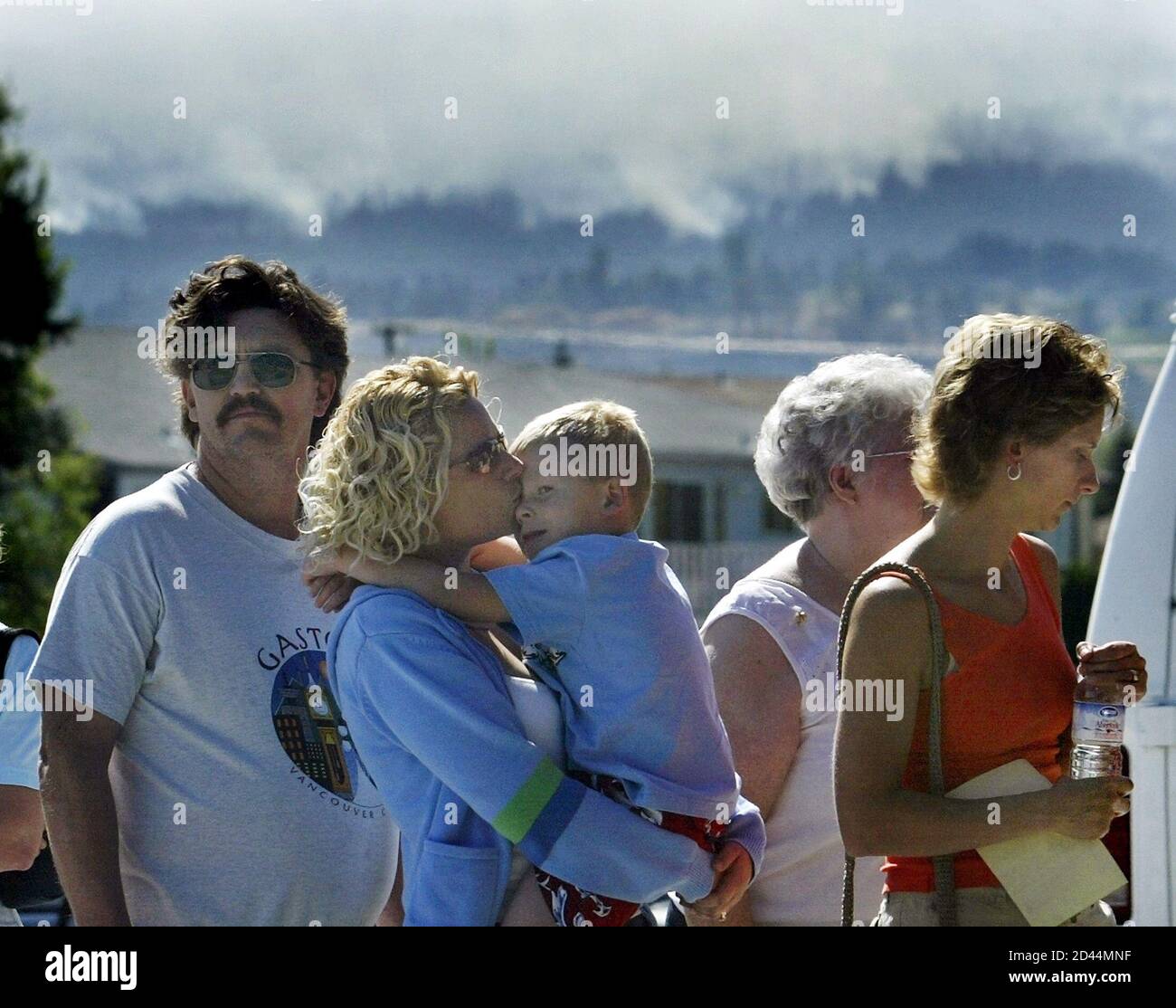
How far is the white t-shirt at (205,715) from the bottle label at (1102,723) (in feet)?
4.49

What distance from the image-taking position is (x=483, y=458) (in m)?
2.36

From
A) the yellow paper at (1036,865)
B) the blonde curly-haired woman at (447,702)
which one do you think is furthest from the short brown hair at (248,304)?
the yellow paper at (1036,865)

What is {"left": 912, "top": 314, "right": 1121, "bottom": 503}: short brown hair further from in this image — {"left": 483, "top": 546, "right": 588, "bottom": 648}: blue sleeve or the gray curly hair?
{"left": 483, "top": 546, "right": 588, "bottom": 648}: blue sleeve

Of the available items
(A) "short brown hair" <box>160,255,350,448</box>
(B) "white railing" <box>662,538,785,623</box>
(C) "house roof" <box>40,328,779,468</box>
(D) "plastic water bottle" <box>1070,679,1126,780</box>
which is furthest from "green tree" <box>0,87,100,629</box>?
(D) "plastic water bottle" <box>1070,679,1126,780</box>

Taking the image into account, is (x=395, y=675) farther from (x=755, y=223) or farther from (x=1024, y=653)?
(x=755, y=223)

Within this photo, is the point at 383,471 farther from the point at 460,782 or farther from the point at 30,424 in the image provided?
the point at 30,424

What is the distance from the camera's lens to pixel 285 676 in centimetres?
267

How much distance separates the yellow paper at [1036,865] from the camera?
7.37 ft

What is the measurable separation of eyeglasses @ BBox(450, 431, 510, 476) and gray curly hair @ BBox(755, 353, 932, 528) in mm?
670

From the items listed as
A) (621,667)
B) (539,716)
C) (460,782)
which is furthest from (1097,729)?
(460,782)

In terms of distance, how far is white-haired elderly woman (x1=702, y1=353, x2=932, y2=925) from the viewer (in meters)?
2.64

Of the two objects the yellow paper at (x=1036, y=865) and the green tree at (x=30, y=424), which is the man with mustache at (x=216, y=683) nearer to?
the yellow paper at (x=1036, y=865)
